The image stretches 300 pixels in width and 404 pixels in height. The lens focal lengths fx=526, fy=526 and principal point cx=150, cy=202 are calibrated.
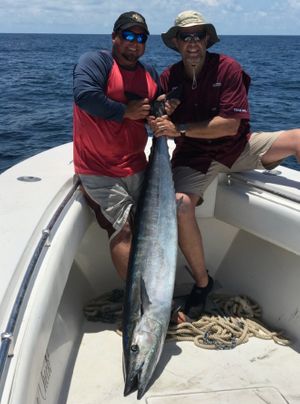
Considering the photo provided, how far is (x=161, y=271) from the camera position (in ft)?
8.54

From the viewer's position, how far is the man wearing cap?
2855 millimetres

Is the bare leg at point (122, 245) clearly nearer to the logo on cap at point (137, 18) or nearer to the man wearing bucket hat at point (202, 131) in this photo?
the man wearing bucket hat at point (202, 131)

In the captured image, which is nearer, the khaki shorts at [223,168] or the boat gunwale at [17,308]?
the boat gunwale at [17,308]

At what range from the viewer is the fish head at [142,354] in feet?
7.84

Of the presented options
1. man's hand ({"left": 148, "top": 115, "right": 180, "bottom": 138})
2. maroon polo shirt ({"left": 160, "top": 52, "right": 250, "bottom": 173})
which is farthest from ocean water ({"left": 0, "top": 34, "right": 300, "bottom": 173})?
man's hand ({"left": 148, "top": 115, "right": 180, "bottom": 138})

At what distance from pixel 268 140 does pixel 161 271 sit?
48.4 inches

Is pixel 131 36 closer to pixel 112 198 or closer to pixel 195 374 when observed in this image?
pixel 112 198

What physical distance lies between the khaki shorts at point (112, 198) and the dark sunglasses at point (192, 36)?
0.84m

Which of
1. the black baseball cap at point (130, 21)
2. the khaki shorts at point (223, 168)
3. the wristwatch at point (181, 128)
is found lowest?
the khaki shorts at point (223, 168)

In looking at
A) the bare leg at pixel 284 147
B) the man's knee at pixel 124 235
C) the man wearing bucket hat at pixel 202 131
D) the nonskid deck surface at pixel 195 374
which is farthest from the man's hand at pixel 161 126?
the nonskid deck surface at pixel 195 374

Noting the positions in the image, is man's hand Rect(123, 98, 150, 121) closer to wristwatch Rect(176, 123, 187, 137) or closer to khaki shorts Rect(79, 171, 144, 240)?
wristwatch Rect(176, 123, 187, 137)

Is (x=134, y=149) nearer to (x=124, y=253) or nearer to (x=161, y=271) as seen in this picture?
(x=124, y=253)

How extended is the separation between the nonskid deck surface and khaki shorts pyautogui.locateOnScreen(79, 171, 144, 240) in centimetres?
68

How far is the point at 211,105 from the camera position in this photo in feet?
10.4
